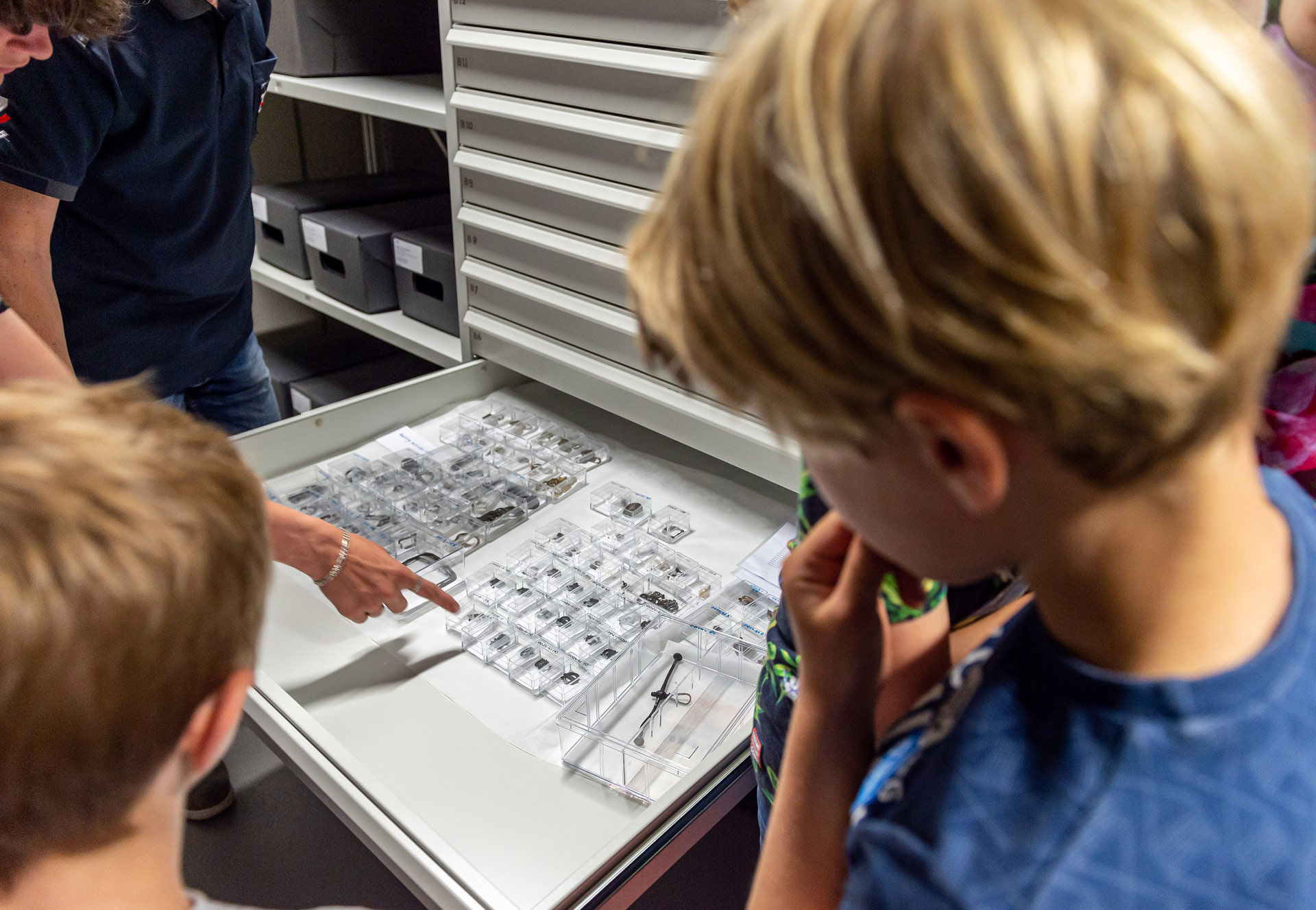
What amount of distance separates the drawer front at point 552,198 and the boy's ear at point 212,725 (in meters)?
0.76

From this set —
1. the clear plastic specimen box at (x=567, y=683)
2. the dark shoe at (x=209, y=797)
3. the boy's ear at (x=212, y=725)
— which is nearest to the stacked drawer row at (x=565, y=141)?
the clear plastic specimen box at (x=567, y=683)

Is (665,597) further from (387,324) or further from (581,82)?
(387,324)

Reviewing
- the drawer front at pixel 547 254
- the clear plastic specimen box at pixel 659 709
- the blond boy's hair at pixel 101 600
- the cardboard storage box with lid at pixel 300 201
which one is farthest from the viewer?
the cardboard storage box with lid at pixel 300 201

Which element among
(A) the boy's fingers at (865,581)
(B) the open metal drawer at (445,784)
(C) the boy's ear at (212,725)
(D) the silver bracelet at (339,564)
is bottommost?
(B) the open metal drawer at (445,784)

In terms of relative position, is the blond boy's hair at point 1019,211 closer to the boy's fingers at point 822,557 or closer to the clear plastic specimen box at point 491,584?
the boy's fingers at point 822,557

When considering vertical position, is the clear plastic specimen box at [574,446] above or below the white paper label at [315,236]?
below

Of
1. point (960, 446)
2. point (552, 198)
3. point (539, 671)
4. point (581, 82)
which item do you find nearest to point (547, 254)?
point (552, 198)

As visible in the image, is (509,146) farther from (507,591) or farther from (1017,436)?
(1017,436)

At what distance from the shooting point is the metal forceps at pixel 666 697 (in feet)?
2.91

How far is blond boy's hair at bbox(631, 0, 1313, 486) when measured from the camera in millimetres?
239

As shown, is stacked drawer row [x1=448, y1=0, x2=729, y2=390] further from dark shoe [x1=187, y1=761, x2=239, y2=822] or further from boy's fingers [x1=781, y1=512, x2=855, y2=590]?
dark shoe [x1=187, y1=761, x2=239, y2=822]

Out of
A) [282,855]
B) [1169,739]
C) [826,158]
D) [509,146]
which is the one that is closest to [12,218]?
[509,146]

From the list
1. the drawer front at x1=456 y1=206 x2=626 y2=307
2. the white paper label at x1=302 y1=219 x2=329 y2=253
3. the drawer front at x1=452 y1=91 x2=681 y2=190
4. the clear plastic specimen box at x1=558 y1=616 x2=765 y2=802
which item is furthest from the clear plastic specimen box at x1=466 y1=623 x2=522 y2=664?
the white paper label at x1=302 y1=219 x2=329 y2=253

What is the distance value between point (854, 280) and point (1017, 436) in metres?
0.08
